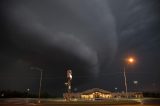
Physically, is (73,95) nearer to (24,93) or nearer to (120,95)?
(120,95)

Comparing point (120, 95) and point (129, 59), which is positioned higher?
point (129, 59)

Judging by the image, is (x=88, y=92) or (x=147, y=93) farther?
(x=147, y=93)

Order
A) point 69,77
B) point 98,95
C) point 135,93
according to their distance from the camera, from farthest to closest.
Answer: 1. point 135,93
2. point 98,95
3. point 69,77

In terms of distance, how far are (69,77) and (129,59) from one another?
86.0 ft

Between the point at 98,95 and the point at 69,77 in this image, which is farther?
the point at 98,95

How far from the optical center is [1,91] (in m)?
158

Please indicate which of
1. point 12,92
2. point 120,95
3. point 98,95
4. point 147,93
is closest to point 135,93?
point 120,95

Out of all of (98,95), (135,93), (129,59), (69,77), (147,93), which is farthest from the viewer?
(147,93)

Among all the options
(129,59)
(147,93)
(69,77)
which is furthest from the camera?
(147,93)

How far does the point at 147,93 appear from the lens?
531 ft

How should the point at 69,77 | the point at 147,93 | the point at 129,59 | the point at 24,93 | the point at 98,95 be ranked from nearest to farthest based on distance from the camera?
the point at 129,59 → the point at 69,77 → the point at 98,95 → the point at 24,93 → the point at 147,93

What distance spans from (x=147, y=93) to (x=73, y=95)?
7569 centimetres

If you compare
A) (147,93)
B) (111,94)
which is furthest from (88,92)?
(147,93)

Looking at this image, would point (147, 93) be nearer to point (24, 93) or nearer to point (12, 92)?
point (24, 93)
